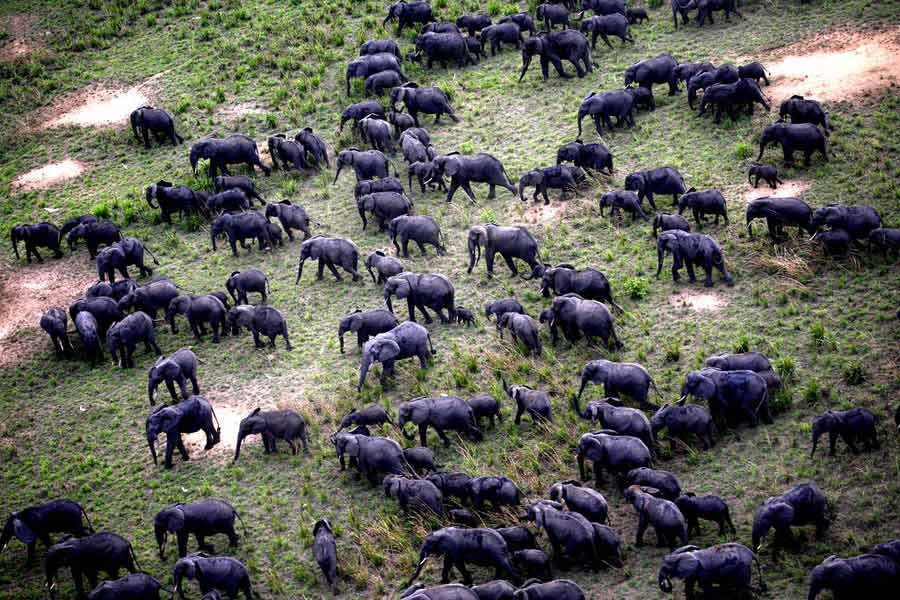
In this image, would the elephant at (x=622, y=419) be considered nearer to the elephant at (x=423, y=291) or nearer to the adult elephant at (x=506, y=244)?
the elephant at (x=423, y=291)

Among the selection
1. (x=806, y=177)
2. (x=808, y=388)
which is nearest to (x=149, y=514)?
(x=808, y=388)

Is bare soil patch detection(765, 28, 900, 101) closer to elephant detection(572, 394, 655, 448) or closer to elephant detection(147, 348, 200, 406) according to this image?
elephant detection(572, 394, 655, 448)

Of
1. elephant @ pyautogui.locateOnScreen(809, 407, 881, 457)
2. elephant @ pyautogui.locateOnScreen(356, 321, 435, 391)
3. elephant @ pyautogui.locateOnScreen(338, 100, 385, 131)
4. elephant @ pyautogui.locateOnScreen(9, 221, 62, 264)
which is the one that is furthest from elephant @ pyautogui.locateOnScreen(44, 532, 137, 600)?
elephant @ pyautogui.locateOnScreen(338, 100, 385, 131)

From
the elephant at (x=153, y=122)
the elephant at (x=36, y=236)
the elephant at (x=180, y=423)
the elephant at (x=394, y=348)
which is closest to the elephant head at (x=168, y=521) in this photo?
the elephant at (x=180, y=423)

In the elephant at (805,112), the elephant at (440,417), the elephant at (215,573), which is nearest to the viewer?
the elephant at (215,573)

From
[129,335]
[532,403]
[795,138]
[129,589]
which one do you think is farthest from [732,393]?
[129,335]

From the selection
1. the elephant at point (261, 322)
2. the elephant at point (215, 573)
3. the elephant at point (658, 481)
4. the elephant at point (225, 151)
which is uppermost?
the elephant at point (225, 151)
